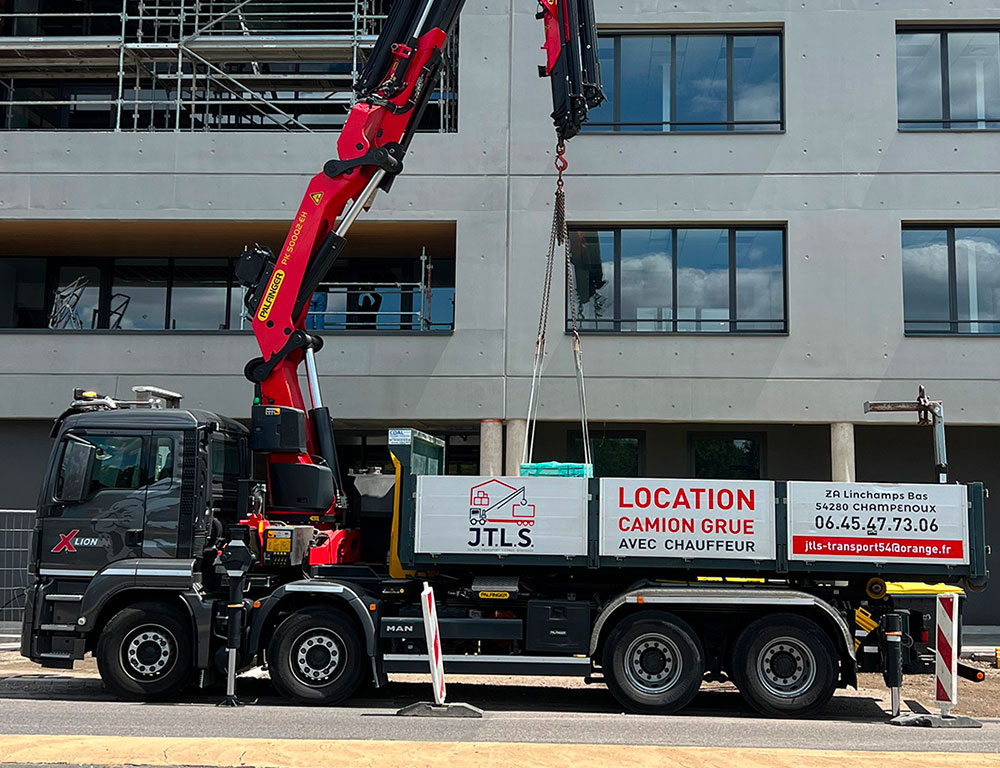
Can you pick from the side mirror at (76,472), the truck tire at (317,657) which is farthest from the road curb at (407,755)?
the side mirror at (76,472)

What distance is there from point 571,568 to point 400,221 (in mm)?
8650

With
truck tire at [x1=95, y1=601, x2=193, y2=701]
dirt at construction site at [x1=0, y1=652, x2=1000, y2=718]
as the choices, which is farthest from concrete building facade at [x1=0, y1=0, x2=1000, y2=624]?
truck tire at [x1=95, y1=601, x2=193, y2=701]

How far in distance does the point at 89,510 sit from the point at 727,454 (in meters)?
11.3

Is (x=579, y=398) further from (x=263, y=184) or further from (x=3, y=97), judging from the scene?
(x=3, y=97)

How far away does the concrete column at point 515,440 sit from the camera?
17234 millimetres

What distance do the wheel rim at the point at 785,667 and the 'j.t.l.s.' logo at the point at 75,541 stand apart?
21.5 feet

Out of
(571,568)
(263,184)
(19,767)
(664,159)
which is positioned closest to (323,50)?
(263,184)

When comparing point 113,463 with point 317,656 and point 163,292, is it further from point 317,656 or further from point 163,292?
point 163,292

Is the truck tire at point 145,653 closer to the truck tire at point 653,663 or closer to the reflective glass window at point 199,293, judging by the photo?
the truck tire at point 653,663

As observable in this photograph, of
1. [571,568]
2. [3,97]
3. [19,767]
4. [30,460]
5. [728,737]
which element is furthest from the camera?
[3,97]

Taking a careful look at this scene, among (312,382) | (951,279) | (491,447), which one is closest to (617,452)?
(491,447)

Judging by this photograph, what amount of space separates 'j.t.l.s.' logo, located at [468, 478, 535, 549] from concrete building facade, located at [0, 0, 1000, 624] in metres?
6.53

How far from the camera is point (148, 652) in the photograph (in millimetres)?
10727

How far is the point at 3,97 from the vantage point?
69.5 feet
